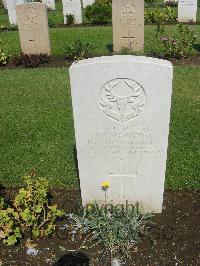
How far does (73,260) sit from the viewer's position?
3842mm

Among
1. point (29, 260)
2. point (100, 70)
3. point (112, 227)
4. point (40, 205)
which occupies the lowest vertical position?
point (29, 260)

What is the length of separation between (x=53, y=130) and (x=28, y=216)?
10.3 ft

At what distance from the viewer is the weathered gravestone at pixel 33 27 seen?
11.0 m

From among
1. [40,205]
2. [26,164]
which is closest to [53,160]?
[26,164]

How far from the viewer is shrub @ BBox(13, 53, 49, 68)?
10.8 m

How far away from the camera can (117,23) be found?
36.2 feet

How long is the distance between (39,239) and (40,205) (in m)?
0.43

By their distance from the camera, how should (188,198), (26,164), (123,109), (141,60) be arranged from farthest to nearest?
(26,164) → (188,198) → (123,109) → (141,60)

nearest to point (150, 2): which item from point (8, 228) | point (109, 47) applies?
point (109, 47)

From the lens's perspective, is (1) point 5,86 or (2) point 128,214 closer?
(2) point 128,214

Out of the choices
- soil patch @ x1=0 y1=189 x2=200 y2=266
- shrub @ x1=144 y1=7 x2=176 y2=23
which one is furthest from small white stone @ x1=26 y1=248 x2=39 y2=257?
shrub @ x1=144 y1=7 x2=176 y2=23

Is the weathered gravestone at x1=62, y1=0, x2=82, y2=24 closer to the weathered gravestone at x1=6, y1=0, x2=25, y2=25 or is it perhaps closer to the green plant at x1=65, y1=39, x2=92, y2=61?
the weathered gravestone at x1=6, y1=0, x2=25, y2=25

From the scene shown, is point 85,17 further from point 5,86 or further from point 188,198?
point 188,198

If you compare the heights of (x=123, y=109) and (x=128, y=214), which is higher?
(x=123, y=109)
